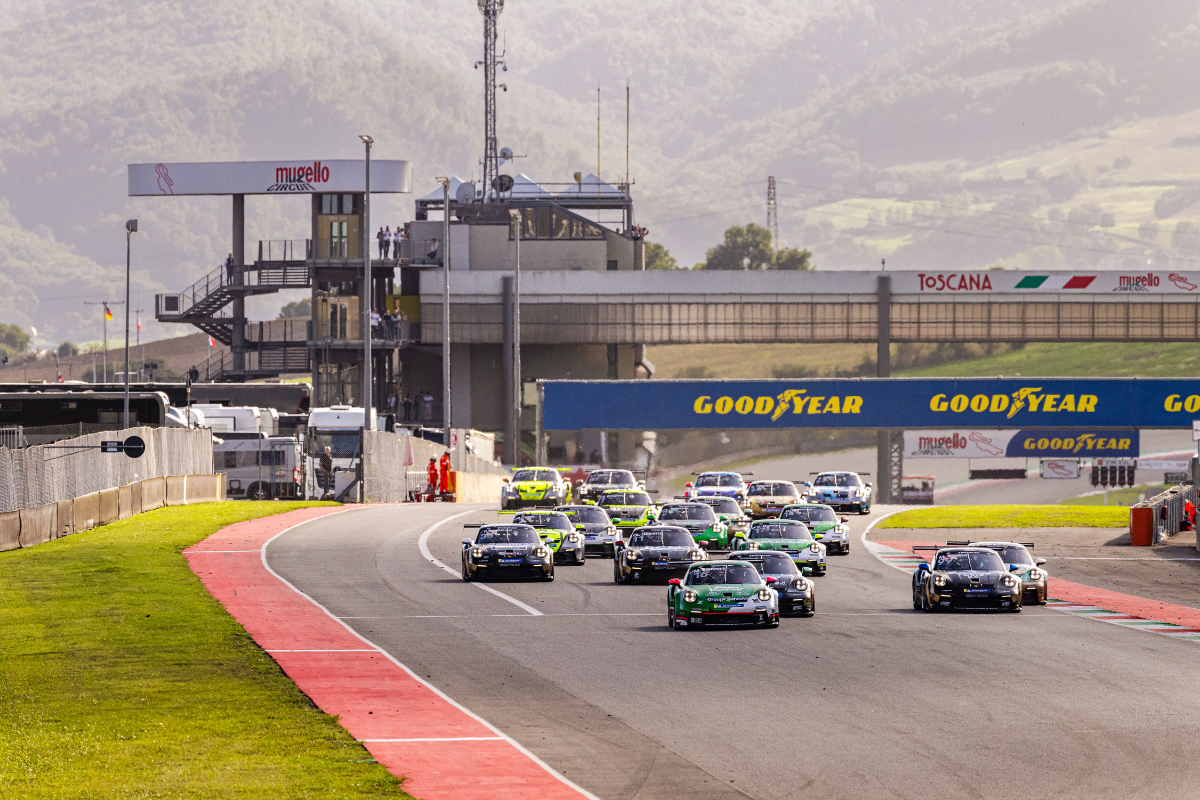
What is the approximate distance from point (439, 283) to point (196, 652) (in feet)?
255

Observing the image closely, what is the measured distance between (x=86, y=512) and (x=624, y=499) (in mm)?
15539

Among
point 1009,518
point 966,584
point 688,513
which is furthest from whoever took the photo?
point 1009,518

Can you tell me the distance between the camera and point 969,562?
32.0 metres

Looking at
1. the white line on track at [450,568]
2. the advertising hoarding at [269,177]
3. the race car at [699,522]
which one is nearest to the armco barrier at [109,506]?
the white line on track at [450,568]

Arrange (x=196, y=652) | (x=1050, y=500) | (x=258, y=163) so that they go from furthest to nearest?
(x=1050, y=500), (x=258, y=163), (x=196, y=652)

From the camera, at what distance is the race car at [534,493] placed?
53.6 metres

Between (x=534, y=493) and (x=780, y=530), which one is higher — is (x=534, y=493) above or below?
below

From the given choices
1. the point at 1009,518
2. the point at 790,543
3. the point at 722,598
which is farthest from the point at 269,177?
the point at 722,598

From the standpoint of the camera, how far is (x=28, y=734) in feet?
55.4

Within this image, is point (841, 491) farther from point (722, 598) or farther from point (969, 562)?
point (722, 598)

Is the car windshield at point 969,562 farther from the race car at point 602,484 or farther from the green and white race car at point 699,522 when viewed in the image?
the race car at point 602,484

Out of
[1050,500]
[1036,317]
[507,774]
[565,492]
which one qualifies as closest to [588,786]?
[507,774]

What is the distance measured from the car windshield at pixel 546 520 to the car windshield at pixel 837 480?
21731mm

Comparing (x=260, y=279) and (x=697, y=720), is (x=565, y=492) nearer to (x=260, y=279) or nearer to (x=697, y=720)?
(x=697, y=720)
